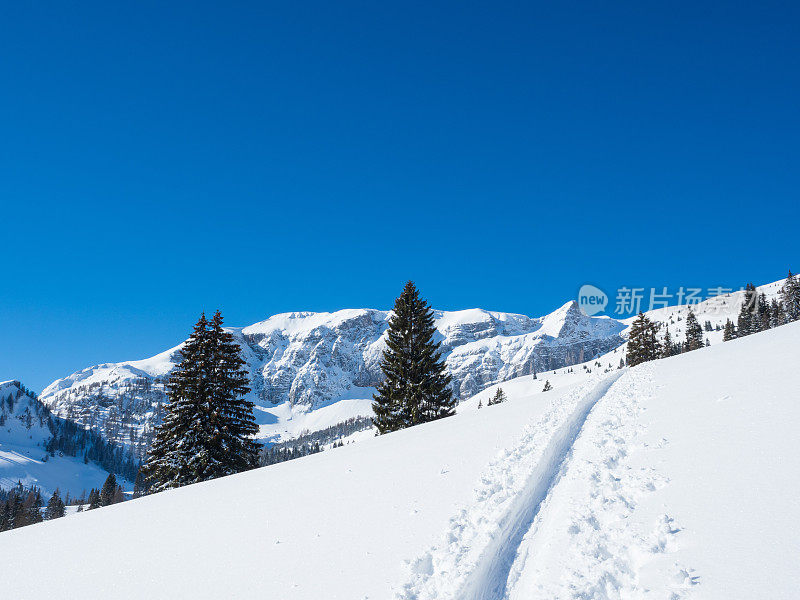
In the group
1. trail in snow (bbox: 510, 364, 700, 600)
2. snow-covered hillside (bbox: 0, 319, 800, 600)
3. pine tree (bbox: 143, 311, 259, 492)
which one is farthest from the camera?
pine tree (bbox: 143, 311, 259, 492)

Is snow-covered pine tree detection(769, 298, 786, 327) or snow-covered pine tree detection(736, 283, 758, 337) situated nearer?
snow-covered pine tree detection(769, 298, 786, 327)

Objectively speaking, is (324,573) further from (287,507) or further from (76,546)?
(76,546)

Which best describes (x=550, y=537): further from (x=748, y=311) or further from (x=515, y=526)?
(x=748, y=311)

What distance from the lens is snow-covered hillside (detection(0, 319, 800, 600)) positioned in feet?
15.9

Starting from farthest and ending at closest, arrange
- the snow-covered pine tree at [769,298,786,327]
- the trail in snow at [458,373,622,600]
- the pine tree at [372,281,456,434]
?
the snow-covered pine tree at [769,298,786,327] → the pine tree at [372,281,456,434] → the trail in snow at [458,373,622,600]

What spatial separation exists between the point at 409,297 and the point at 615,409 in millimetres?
18440

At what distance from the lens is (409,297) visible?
30.8m

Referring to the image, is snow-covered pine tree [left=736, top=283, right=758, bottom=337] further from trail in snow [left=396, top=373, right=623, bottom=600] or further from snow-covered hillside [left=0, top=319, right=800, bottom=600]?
trail in snow [left=396, top=373, right=623, bottom=600]

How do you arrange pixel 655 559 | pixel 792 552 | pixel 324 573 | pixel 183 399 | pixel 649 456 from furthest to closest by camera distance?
pixel 183 399
pixel 649 456
pixel 324 573
pixel 655 559
pixel 792 552

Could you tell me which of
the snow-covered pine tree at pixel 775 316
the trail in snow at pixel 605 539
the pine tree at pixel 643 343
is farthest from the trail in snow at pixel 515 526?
the snow-covered pine tree at pixel 775 316

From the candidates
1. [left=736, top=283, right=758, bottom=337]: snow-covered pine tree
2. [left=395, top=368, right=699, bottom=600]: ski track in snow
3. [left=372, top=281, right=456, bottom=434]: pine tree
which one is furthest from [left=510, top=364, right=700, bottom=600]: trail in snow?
[left=736, top=283, right=758, bottom=337]: snow-covered pine tree

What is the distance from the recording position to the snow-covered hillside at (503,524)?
4.85 m

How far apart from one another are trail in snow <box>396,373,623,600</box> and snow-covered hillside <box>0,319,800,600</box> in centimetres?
3

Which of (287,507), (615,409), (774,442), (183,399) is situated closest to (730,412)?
(774,442)
